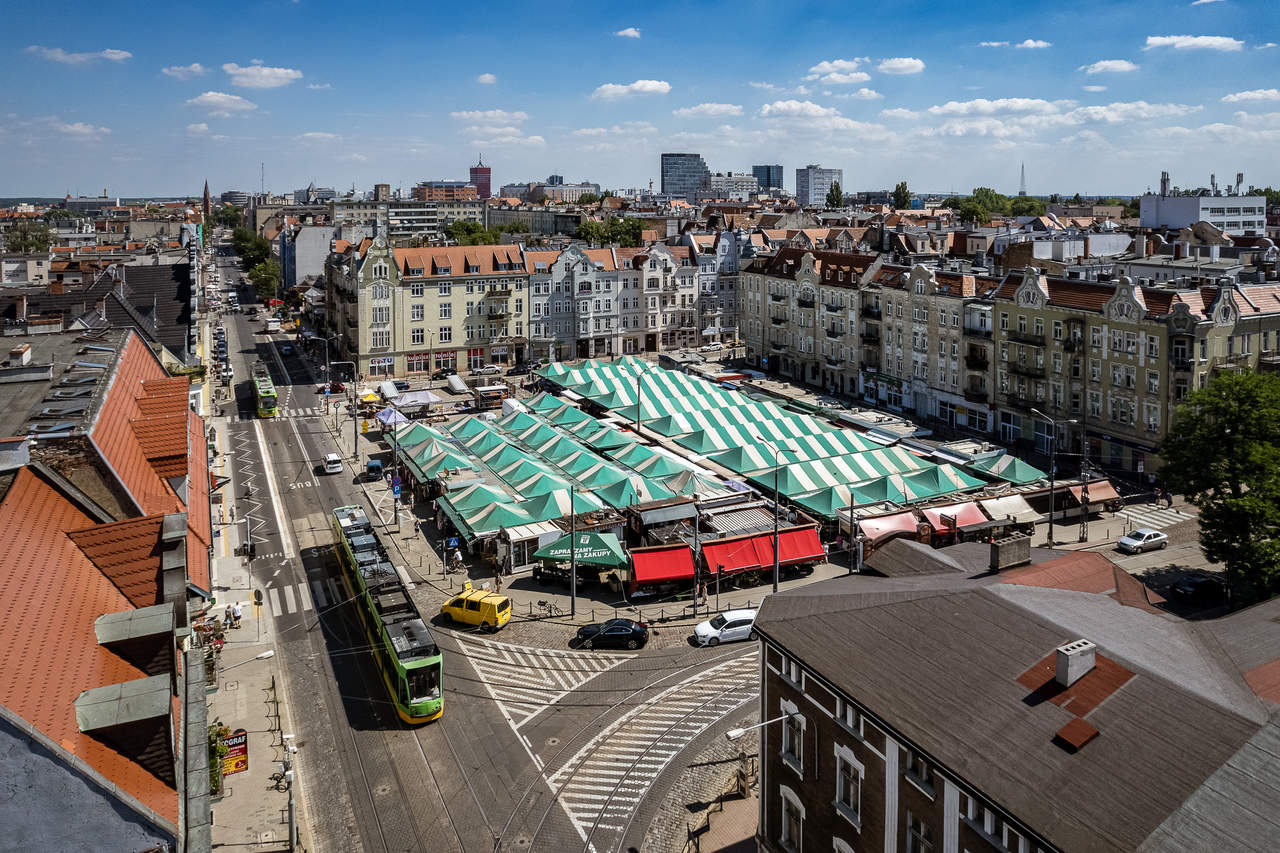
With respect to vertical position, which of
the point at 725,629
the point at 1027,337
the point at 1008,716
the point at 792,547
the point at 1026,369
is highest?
the point at 1027,337

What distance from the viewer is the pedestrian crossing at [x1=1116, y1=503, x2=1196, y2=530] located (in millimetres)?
54812

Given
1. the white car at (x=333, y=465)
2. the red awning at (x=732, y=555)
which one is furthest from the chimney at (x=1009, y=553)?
the white car at (x=333, y=465)

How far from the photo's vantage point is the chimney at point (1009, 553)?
83.5 ft

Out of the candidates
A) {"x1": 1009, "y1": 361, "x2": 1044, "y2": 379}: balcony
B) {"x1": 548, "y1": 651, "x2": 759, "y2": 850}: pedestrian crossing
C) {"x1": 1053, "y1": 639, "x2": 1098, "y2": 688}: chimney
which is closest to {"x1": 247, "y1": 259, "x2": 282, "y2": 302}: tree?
{"x1": 1009, "y1": 361, "x2": 1044, "y2": 379}: balcony

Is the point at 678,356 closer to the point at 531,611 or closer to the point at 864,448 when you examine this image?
the point at 864,448

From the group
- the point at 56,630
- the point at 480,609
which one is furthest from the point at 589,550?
the point at 56,630

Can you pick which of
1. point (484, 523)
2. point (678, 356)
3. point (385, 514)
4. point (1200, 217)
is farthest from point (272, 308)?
point (1200, 217)

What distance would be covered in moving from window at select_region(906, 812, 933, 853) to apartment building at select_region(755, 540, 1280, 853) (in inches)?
1.7

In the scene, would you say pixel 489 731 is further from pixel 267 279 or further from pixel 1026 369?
pixel 267 279

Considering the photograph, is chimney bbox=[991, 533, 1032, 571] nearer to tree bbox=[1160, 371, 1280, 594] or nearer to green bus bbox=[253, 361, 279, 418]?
tree bbox=[1160, 371, 1280, 594]

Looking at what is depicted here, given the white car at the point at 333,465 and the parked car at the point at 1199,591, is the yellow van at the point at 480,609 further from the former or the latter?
the parked car at the point at 1199,591

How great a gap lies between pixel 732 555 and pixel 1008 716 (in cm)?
2782

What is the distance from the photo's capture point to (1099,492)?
2215 inches

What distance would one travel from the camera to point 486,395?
281 feet
